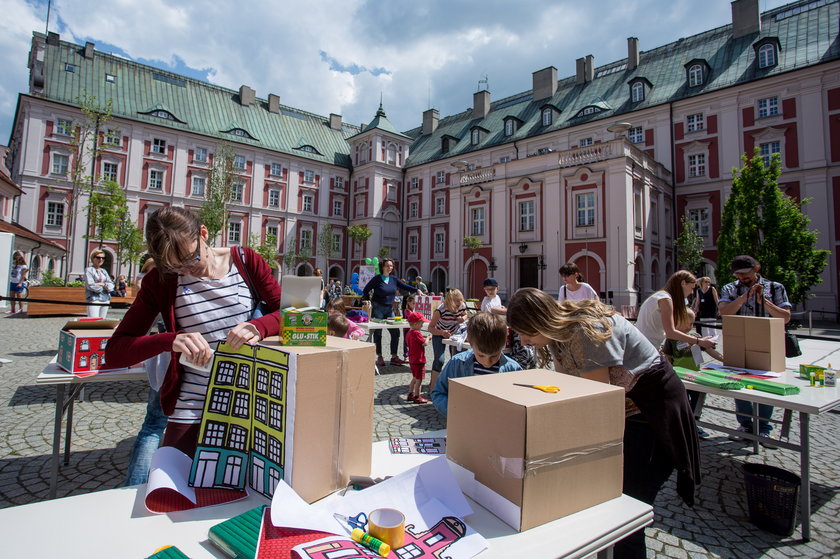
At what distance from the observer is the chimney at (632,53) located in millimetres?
29527

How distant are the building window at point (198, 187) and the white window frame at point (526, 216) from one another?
2565cm

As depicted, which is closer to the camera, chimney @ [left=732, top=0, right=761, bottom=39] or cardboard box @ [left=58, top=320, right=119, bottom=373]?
cardboard box @ [left=58, top=320, right=119, bottom=373]

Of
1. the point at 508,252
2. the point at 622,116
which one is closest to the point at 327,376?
the point at 508,252

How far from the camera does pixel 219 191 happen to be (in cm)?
3125

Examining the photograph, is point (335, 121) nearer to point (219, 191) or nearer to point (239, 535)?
point (219, 191)

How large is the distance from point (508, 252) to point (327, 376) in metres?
24.8

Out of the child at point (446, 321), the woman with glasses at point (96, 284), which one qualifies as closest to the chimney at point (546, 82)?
the child at point (446, 321)

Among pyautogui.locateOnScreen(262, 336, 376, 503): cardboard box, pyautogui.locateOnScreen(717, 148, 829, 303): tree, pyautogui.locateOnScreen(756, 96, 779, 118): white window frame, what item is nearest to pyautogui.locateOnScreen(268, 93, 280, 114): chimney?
pyautogui.locateOnScreen(756, 96, 779, 118): white window frame

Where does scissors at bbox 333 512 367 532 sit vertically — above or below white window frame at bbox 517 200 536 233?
below

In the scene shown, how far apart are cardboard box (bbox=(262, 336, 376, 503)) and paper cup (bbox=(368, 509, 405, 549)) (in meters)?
0.24

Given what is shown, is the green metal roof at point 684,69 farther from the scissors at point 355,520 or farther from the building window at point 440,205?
the scissors at point 355,520

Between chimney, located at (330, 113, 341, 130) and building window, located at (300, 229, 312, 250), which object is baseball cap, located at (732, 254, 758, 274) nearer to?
building window, located at (300, 229, 312, 250)

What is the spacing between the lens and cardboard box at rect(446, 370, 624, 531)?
1257mm

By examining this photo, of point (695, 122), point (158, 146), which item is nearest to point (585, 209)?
point (695, 122)
